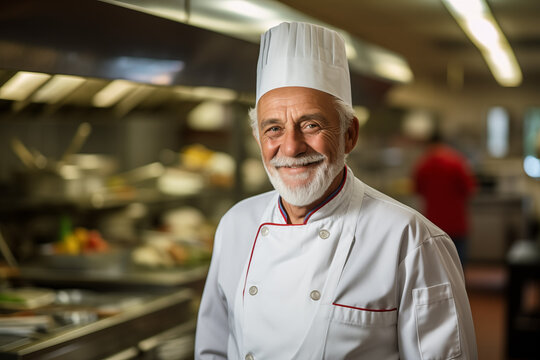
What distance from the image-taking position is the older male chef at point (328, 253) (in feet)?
4.80

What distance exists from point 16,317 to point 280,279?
1.17 meters

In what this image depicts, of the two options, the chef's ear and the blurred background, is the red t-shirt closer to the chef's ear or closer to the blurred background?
the blurred background

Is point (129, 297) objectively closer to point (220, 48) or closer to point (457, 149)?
point (220, 48)

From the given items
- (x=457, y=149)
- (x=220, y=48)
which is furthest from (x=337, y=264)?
(x=457, y=149)

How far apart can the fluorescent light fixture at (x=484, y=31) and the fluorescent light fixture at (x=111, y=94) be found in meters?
1.62

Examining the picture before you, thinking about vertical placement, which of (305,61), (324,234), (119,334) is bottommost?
(119,334)

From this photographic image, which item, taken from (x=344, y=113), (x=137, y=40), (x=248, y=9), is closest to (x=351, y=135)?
(x=344, y=113)

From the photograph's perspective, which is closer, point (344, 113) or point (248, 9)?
point (344, 113)

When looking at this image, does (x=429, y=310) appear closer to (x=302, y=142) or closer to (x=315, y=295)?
(x=315, y=295)

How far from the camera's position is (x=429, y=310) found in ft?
4.74

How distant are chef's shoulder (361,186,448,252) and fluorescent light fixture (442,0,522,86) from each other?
1.65 m

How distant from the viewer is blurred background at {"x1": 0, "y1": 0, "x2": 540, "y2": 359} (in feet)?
5.60

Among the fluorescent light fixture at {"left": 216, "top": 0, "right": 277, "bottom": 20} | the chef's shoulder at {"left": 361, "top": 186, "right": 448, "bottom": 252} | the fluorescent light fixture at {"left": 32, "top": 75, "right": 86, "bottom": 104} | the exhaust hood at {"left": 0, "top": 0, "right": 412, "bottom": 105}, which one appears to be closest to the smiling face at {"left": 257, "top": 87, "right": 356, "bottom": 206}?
the chef's shoulder at {"left": 361, "top": 186, "right": 448, "bottom": 252}

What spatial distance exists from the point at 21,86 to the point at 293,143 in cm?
118
